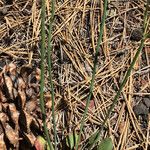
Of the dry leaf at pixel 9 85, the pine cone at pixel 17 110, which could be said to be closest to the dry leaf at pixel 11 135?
the pine cone at pixel 17 110

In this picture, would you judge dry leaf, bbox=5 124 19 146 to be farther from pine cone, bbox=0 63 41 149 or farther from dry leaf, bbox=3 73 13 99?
dry leaf, bbox=3 73 13 99

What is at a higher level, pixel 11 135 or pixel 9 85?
pixel 9 85

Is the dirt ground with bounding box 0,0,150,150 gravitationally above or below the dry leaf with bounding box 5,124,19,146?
above

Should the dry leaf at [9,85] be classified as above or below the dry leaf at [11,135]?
above

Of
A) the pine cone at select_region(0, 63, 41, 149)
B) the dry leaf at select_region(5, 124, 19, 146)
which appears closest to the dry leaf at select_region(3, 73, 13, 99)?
the pine cone at select_region(0, 63, 41, 149)

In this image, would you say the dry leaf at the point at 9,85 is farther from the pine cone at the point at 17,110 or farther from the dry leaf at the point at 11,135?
the dry leaf at the point at 11,135

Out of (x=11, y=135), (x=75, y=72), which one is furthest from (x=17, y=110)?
(x=75, y=72)

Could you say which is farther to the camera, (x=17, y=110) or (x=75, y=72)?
(x=75, y=72)

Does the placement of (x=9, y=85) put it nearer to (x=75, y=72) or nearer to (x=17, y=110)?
(x=17, y=110)
